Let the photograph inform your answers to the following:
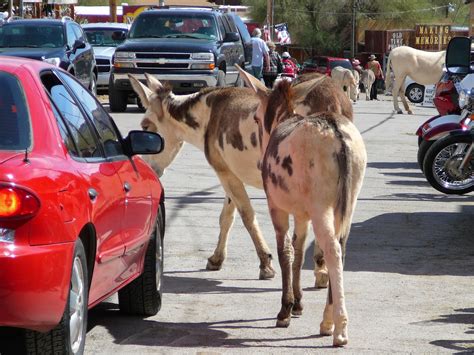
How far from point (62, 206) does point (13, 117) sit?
666mm

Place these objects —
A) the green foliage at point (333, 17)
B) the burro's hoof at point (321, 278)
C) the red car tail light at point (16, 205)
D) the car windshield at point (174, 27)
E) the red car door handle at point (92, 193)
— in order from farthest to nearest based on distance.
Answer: the green foliage at point (333, 17), the car windshield at point (174, 27), the burro's hoof at point (321, 278), the red car door handle at point (92, 193), the red car tail light at point (16, 205)

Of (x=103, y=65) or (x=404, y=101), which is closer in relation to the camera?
(x=103, y=65)

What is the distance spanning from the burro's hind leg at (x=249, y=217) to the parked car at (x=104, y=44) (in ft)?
67.3

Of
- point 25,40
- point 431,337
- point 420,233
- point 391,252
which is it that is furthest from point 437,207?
point 25,40

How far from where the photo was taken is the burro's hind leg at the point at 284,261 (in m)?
7.65

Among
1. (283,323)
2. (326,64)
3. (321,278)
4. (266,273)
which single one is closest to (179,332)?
(283,323)

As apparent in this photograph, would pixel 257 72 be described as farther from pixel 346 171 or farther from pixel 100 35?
pixel 346 171

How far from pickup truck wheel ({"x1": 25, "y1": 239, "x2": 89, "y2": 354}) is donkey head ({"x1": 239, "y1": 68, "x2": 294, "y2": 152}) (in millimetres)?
2692

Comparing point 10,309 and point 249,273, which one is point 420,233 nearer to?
point 249,273

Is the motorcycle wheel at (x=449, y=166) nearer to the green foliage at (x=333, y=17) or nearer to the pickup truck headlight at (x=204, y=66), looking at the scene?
the pickup truck headlight at (x=204, y=66)

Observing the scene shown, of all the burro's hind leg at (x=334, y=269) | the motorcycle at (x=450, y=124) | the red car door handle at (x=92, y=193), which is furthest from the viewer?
the motorcycle at (x=450, y=124)

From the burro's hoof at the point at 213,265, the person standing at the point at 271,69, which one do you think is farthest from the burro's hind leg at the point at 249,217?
the person standing at the point at 271,69

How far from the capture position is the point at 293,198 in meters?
7.45

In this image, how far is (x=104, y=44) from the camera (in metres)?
34.4
